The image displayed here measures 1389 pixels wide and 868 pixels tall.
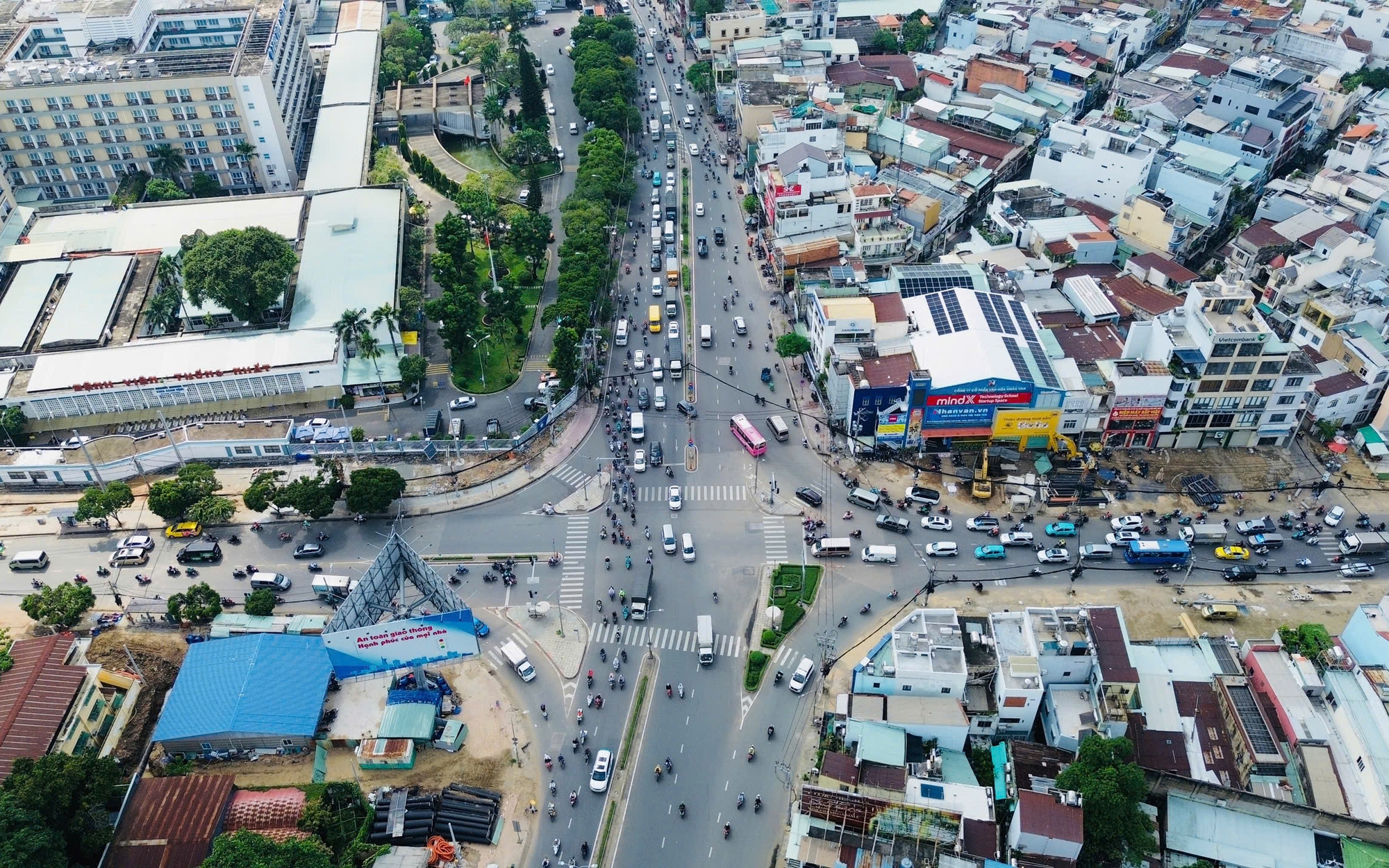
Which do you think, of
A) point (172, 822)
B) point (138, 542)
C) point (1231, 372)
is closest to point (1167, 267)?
point (1231, 372)

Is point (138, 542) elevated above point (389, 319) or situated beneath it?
situated beneath

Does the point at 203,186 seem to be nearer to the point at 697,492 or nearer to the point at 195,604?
the point at 195,604

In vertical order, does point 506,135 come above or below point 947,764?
above

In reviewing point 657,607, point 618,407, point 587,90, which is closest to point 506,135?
point 587,90

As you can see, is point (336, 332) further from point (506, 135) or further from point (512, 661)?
point (506, 135)

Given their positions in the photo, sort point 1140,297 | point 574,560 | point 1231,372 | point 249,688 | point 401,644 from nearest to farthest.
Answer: point 249,688 < point 401,644 < point 574,560 < point 1231,372 < point 1140,297

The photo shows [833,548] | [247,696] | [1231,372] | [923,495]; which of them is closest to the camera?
[247,696]

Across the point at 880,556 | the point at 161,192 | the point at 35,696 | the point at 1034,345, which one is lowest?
the point at 35,696
